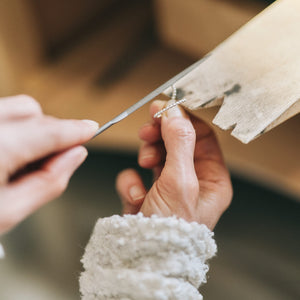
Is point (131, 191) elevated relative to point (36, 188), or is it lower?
lower

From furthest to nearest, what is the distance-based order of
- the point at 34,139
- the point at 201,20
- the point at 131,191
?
the point at 201,20
the point at 131,191
the point at 34,139

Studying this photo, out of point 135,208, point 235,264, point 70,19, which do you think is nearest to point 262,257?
point 235,264

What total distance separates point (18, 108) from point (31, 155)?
0.14 ft

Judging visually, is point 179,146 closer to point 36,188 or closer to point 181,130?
point 181,130

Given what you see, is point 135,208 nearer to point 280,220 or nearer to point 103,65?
point 280,220

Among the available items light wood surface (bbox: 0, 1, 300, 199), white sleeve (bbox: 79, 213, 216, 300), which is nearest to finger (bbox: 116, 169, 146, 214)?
white sleeve (bbox: 79, 213, 216, 300)

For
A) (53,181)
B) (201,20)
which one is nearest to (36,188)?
(53,181)

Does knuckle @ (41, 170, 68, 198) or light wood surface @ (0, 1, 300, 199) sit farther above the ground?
knuckle @ (41, 170, 68, 198)

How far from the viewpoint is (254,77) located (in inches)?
16.0

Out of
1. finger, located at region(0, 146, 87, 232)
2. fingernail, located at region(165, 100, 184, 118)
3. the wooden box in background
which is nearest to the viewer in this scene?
finger, located at region(0, 146, 87, 232)

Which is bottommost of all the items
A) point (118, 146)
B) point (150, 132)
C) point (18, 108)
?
point (118, 146)

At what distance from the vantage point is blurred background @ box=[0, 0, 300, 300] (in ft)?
2.26

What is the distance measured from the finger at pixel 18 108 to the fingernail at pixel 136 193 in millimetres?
202

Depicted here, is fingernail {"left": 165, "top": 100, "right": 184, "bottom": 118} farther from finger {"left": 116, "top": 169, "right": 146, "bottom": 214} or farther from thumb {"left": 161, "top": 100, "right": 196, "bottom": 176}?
finger {"left": 116, "top": 169, "right": 146, "bottom": 214}
